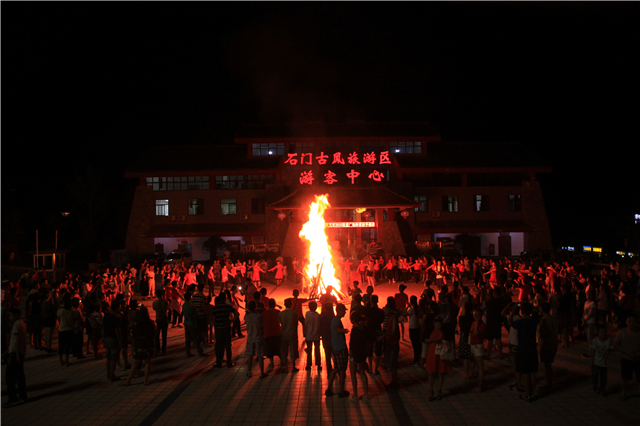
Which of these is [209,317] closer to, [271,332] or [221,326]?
[221,326]

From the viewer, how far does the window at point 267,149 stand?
38875 mm

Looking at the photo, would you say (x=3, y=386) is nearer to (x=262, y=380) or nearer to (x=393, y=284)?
(x=262, y=380)

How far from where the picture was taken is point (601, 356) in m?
7.45

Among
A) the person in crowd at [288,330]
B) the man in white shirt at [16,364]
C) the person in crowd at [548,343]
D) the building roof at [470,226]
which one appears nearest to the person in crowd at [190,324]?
the person in crowd at [288,330]

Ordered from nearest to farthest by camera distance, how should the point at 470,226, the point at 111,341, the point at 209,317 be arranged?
the point at 111,341
the point at 209,317
the point at 470,226

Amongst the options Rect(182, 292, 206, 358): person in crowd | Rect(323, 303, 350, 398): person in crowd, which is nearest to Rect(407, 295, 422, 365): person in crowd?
Rect(323, 303, 350, 398): person in crowd

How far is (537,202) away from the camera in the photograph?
3681 cm

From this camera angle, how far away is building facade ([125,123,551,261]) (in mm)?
36000

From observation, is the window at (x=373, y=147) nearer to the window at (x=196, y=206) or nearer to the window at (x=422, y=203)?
the window at (x=422, y=203)

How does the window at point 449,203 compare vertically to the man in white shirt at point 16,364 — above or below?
above

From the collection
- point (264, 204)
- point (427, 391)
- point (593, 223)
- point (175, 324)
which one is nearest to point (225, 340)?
point (427, 391)

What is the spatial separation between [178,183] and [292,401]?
3289cm

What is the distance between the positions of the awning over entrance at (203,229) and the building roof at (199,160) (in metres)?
4.71

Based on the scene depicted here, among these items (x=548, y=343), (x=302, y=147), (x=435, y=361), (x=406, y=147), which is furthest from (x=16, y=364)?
(x=406, y=147)
